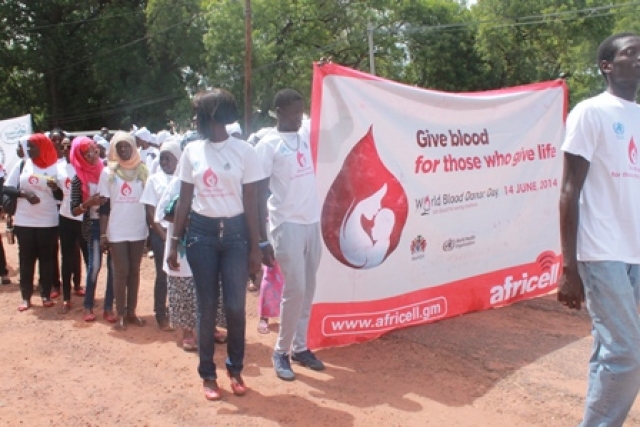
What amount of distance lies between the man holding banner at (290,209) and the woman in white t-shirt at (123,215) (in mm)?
1916

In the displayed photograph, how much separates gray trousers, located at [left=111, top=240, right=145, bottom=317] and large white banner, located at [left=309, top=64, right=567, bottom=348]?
6.42 feet

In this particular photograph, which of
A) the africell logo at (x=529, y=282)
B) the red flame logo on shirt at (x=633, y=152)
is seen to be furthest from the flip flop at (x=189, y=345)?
the red flame logo on shirt at (x=633, y=152)

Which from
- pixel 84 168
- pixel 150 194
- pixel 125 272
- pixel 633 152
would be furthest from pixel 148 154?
pixel 633 152

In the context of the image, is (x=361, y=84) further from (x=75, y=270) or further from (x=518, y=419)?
(x=75, y=270)

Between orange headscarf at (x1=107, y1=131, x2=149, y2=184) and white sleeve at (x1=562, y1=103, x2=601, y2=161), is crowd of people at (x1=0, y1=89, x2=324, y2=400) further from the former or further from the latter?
white sleeve at (x1=562, y1=103, x2=601, y2=161)

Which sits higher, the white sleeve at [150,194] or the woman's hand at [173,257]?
the white sleeve at [150,194]

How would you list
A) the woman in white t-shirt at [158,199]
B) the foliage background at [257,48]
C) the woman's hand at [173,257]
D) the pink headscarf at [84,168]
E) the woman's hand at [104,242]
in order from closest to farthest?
the woman's hand at [173,257]
the woman in white t-shirt at [158,199]
the woman's hand at [104,242]
the pink headscarf at [84,168]
the foliage background at [257,48]

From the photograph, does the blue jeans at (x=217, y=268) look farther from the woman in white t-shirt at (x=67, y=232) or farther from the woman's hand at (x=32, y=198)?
the woman's hand at (x=32, y=198)

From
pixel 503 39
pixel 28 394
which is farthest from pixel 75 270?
pixel 503 39

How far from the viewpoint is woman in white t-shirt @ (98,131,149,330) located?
5.94m

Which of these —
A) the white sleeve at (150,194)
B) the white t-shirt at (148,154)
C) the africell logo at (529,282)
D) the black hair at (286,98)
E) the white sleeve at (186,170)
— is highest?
the black hair at (286,98)

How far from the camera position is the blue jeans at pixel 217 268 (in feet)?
13.3

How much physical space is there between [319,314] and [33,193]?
347 cm

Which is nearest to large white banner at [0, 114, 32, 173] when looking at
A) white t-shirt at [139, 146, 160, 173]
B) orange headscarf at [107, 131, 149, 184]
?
white t-shirt at [139, 146, 160, 173]
